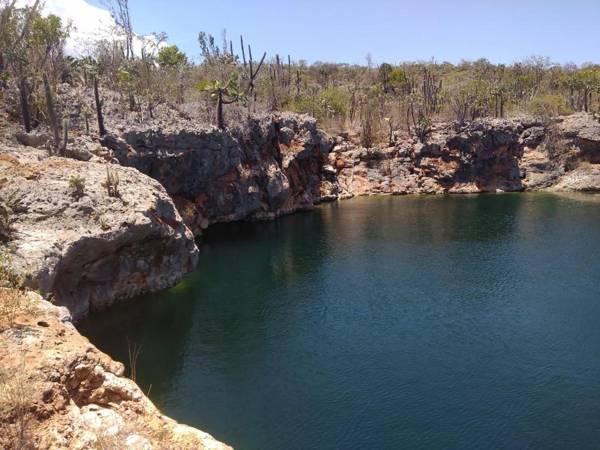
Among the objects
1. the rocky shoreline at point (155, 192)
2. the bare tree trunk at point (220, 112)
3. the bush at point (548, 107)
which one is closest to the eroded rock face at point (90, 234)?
the rocky shoreline at point (155, 192)

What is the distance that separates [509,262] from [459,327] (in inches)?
600

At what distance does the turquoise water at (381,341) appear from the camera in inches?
866

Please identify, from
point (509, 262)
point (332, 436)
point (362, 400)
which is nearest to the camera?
point (332, 436)

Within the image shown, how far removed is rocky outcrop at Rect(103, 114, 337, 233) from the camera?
50.6m

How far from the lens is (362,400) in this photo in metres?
23.7

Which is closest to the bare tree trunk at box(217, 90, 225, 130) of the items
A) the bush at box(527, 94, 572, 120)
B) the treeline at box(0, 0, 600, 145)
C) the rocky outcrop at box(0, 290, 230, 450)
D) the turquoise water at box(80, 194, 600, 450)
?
the treeline at box(0, 0, 600, 145)

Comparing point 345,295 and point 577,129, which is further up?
point 577,129

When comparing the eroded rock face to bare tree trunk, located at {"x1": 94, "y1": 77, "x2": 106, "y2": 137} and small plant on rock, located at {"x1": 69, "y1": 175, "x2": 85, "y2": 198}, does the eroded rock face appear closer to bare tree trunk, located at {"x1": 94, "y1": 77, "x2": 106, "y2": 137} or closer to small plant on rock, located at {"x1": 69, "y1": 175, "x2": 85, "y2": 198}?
small plant on rock, located at {"x1": 69, "y1": 175, "x2": 85, "y2": 198}

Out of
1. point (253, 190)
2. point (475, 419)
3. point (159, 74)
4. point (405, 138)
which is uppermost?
point (159, 74)

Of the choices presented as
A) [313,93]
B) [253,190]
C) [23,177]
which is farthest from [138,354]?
[313,93]

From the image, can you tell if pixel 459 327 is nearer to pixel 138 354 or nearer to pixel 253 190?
pixel 138 354

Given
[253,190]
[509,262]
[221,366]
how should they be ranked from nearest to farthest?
[221,366], [509,262], [253,190]

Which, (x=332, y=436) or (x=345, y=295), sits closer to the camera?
(x=332, y=436)

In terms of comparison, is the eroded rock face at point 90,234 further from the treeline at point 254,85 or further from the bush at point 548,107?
the bush at point 548,107
